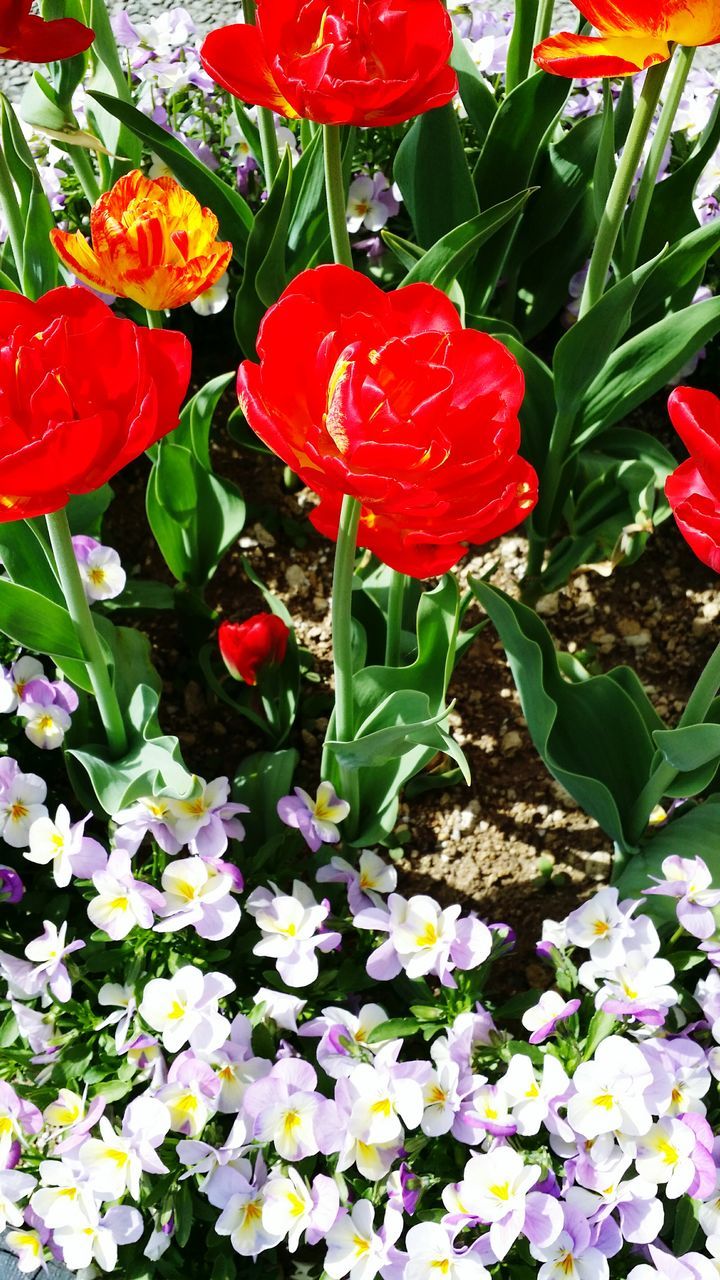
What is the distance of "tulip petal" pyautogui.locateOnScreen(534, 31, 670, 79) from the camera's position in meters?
0.99

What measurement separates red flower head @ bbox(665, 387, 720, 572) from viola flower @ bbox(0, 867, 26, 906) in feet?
2.49

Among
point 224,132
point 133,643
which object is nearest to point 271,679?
point 133,643

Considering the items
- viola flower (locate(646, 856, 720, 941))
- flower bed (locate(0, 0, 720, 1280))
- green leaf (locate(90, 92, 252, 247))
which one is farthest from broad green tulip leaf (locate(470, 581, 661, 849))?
green leaf (locate(90, 92, 252, 247))

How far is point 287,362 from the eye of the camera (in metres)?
0.80

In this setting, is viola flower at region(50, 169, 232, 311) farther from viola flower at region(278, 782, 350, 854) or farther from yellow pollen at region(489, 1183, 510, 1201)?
yellow pollen at region(489, 1183, 510, 1201)

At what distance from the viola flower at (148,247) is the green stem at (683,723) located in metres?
0.60

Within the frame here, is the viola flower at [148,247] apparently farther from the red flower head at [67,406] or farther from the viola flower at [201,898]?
the viola flower at [201,898]

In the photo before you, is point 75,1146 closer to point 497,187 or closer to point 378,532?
point 378,532

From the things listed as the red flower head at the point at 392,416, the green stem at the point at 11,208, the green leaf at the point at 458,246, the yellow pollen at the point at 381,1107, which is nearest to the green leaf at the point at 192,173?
the green stem at the point at 11,208

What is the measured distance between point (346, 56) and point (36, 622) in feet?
1.85

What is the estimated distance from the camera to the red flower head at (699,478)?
841 mm

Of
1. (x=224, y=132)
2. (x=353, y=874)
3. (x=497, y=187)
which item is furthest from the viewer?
(x=224, y=132)

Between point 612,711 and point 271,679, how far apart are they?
1.27 ft

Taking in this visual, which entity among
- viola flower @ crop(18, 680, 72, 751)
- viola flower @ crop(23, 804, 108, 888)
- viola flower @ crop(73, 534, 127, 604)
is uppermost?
viola flower @ crop(73, 534, 127, 604)
